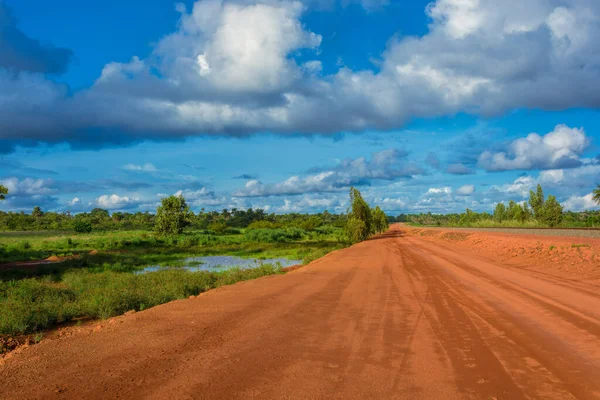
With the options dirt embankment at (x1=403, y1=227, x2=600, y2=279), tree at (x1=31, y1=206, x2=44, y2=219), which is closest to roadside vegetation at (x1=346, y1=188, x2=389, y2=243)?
dirt embankment at (x1=403, y1=227, x2=600, y2=279)

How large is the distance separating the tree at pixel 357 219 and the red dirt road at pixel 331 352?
42.2 meters

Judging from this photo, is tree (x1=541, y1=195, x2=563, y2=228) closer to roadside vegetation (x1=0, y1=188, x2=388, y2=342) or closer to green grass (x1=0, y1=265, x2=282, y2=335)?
roadside vegetation (x1=0, y1=188, x2=388, y2=342)

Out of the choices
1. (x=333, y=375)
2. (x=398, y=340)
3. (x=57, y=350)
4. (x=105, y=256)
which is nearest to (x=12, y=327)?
(x=57, y=350)

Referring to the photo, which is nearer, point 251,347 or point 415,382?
point 415,382

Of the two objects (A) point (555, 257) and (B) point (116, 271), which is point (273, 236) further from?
(A) point (555, 257)

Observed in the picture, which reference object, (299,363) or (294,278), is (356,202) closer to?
(294,278)

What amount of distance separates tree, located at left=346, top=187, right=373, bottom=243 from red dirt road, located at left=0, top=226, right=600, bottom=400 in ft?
139

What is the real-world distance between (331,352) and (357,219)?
162ft

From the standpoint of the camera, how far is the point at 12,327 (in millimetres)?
9875

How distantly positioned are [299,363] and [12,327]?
764 centimetres

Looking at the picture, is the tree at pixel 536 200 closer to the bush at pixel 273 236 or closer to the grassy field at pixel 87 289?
→ the bush at pixel 273 236

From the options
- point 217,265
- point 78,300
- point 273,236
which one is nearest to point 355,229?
point 273,236

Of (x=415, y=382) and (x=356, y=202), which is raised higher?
(x=356, y=202)

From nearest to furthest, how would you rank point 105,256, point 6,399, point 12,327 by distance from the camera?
point 6,399 → point 12,327 → point 105,256
